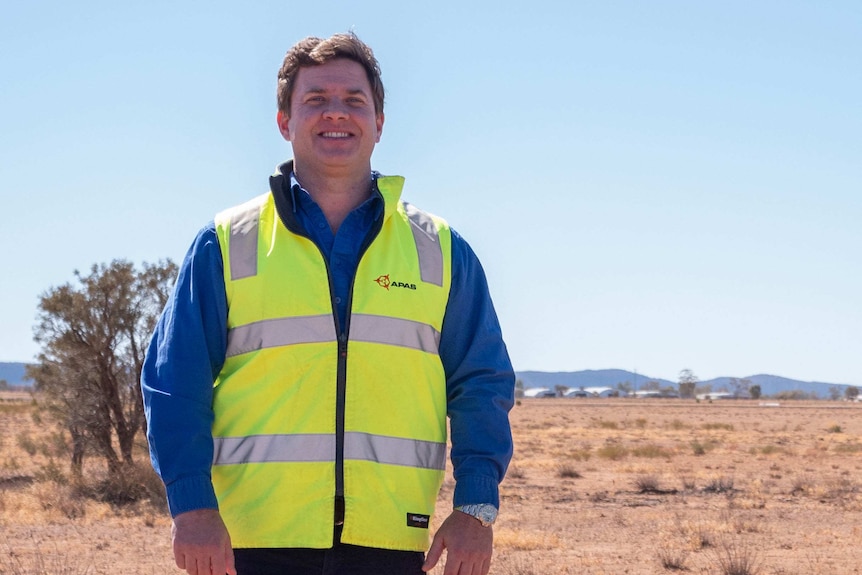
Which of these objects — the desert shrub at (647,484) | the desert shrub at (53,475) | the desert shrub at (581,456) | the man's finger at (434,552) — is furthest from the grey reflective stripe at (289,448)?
the desert shrub at (581,456)

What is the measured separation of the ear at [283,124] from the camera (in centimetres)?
300

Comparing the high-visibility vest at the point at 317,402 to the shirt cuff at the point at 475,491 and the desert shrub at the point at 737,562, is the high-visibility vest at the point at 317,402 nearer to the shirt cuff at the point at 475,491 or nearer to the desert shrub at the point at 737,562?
the shirt cuff at the point at 475,491

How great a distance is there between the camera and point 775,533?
1194 cm

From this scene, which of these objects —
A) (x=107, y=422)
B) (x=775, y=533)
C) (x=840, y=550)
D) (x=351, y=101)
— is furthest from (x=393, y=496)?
(x=107, y=422)

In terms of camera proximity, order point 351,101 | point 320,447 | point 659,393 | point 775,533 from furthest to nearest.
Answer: point 659,393, point 775,533, point 351,101, point 320,447

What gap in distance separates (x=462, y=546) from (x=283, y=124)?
1.31m

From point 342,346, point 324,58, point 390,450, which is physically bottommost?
point 390,450

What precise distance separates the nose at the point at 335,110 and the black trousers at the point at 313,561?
1.09 meters

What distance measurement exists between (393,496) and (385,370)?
321 millimetres

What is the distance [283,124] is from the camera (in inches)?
119

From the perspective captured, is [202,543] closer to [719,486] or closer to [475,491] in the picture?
[475,491]

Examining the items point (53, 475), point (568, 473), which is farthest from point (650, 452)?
point (53, 475)

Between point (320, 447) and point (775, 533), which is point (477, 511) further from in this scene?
point (775, 533)

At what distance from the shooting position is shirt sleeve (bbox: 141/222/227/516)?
247cm
